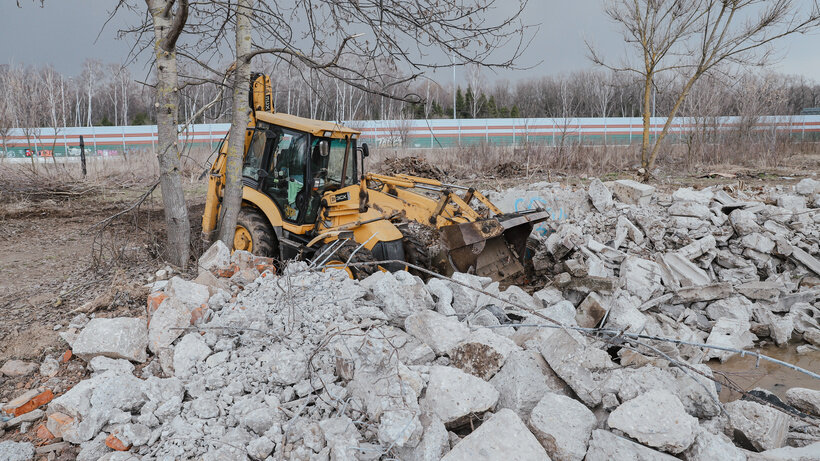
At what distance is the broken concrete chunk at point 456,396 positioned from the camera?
9.21ft

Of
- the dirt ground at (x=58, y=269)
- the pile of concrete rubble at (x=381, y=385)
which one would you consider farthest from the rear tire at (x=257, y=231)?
the pile of concrete rubble at (x=381, y=385)

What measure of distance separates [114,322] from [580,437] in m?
3.17

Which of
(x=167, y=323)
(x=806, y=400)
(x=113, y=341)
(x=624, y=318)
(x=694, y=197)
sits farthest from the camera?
(x=694, y=197)

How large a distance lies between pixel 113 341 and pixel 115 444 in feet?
3.33

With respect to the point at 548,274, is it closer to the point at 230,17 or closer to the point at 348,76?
the point at 348,76

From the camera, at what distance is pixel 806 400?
11.3 ft

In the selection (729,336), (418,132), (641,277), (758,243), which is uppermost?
(418,132)

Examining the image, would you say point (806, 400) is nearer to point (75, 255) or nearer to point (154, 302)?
point (154, 302)

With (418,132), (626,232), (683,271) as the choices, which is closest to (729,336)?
(683,271)

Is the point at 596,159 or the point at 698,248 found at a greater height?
the point at 596,159

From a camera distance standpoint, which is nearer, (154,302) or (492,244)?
(154,302)

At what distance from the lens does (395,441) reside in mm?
2545

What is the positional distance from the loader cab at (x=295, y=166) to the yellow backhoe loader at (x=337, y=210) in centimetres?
1

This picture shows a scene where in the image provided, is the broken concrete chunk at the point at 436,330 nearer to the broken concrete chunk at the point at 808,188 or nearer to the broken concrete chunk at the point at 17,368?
the broken concrete chunk at the point at 17,368
